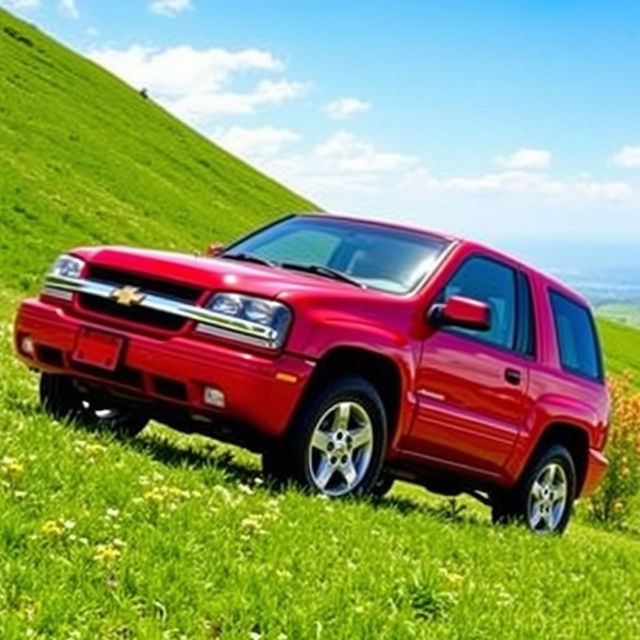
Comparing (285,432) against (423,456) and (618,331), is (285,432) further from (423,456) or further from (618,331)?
(618,331)

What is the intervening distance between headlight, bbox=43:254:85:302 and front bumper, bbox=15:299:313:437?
2.42 ft

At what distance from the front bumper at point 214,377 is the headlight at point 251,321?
93 mm

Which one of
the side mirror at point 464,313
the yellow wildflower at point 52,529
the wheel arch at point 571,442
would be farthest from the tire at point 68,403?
the yellow wildflower at point 52,529

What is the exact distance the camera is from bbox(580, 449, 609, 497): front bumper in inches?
536

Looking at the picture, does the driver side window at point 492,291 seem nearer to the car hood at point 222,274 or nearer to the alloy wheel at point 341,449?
the car hood at point 222,274

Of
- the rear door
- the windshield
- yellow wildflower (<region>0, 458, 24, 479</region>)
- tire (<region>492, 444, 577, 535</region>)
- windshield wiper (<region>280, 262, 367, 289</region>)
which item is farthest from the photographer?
tire (<region>492, 444, 577, 535</region>)

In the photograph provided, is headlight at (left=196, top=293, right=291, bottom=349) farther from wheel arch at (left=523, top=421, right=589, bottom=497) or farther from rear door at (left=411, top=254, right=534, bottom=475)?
wheel arch at (left=523, top=421, right=589, bottom=497)

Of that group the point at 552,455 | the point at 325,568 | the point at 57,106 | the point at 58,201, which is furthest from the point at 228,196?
the point at 325,568

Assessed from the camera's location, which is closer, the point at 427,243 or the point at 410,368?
the point at 410,368

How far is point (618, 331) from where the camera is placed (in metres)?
102

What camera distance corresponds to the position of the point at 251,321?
31.0 feet

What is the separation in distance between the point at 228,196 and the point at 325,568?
217ft

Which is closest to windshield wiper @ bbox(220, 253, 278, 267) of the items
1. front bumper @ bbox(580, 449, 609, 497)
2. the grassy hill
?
the grassy hill

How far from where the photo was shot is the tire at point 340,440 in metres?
9.73
